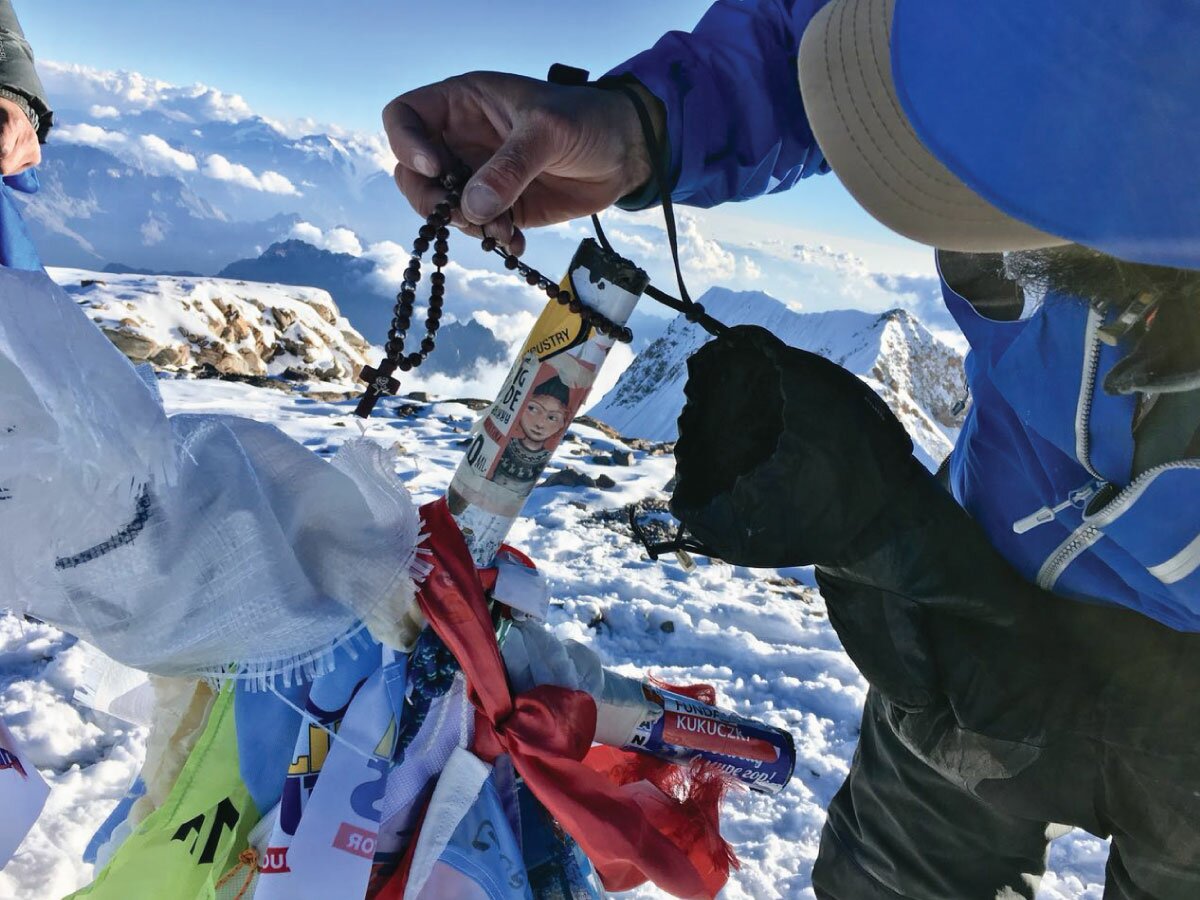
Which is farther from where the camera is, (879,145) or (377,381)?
(377,381)

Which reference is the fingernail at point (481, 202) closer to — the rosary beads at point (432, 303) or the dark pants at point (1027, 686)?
the rosary beads at point (432, 303)

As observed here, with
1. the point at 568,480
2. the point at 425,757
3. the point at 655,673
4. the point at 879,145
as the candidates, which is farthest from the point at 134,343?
the point at 879,145

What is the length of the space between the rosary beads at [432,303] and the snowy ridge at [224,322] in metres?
9.99

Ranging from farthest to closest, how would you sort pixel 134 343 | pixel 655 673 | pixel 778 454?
pixel 134 343
pixel 655 673
pixel 778 454

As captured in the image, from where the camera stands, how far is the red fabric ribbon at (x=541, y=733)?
99 centimetres

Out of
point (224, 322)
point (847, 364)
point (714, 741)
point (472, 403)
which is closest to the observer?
point (714, 741)

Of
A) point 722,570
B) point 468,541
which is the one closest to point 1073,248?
point 468,541

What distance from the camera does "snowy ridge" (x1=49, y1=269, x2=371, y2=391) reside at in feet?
44.5

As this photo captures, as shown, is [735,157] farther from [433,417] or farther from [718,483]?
[433,417]

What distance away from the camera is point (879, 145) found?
2.28 feet

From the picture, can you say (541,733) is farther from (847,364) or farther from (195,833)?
(847,364)

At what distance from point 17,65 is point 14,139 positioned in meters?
0.26

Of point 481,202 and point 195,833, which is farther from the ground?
point 481,202

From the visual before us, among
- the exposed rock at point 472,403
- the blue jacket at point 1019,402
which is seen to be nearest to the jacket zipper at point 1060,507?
the blue jacket at point 1019,402
